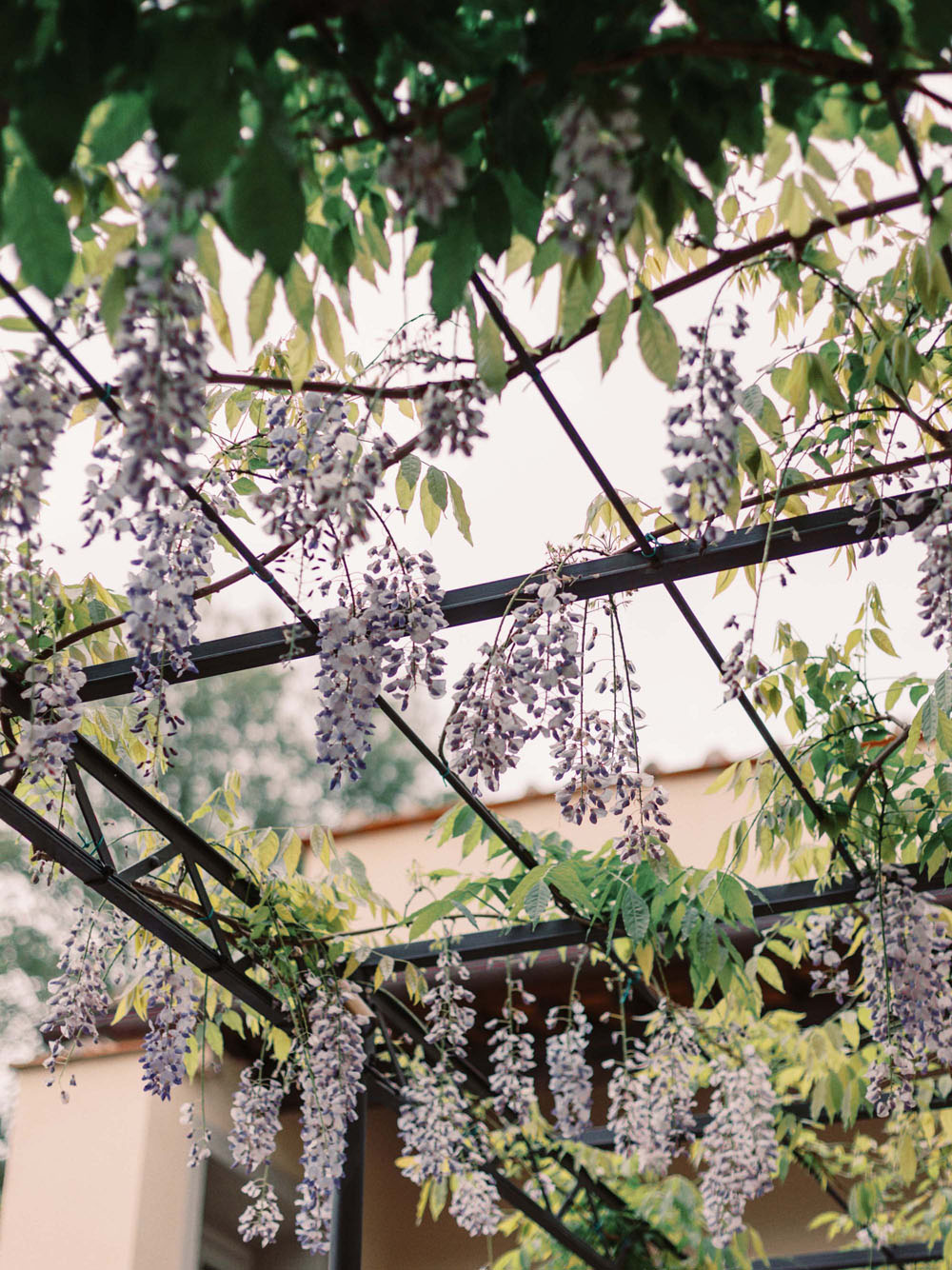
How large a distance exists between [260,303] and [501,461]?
4295 millimetres

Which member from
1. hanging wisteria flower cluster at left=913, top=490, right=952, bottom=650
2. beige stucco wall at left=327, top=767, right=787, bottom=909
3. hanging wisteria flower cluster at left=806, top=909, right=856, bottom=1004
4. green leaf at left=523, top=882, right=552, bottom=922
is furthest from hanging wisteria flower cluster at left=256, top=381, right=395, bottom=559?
beige stucco wall at left=327, top=767, right=787, bottom=909

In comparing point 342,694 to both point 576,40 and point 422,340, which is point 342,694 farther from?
point 576,40

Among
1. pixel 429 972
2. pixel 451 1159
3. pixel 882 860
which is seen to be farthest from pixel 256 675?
pixel 882 860

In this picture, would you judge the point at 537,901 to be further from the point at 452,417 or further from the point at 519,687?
the point at 452,417

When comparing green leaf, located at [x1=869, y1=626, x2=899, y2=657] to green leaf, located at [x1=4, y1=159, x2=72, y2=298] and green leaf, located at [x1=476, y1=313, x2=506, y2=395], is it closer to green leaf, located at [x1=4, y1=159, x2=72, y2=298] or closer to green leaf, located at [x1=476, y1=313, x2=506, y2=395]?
green leaf, located at [x1=476, y1=313, x2=506, y2=395]

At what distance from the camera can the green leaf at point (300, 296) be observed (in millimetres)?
1493

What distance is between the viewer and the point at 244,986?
12.8ft

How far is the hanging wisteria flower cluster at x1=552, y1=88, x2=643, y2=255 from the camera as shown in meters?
1.27

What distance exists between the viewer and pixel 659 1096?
4238 millimetres

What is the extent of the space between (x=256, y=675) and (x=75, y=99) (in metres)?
13.8

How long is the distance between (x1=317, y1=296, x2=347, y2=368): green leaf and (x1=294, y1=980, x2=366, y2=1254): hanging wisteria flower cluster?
9.01 ft

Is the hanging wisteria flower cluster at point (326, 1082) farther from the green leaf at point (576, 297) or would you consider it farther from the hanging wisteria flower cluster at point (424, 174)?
the hanging wisteria flower cluster at point (424, 174)

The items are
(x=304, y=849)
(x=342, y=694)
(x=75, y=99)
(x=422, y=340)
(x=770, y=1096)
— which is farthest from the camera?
(x=304, y=849)

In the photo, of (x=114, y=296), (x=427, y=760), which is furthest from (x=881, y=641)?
(x=114, y=296)
